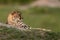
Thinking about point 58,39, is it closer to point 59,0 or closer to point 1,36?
point 1,36

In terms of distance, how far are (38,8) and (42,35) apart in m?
18.7

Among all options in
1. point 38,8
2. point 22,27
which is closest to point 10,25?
point 22,27

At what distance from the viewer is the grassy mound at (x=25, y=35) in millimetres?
8891

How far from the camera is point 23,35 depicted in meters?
9.05

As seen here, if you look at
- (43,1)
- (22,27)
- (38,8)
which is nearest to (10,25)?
(22,27)

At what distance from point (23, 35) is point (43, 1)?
22.8 meters

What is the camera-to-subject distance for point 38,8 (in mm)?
28031

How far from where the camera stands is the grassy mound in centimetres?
889

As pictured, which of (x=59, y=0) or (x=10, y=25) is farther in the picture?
(x=59, y=0)

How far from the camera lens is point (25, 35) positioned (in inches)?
357

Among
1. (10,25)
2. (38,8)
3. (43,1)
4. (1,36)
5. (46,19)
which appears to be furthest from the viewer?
(43,1)

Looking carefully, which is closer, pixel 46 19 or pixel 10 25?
pixel 10 25

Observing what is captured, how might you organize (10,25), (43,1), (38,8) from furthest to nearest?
(43,1)
(38,8)
(10,25)

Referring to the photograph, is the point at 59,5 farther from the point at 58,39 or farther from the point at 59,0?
the point at 58,39
